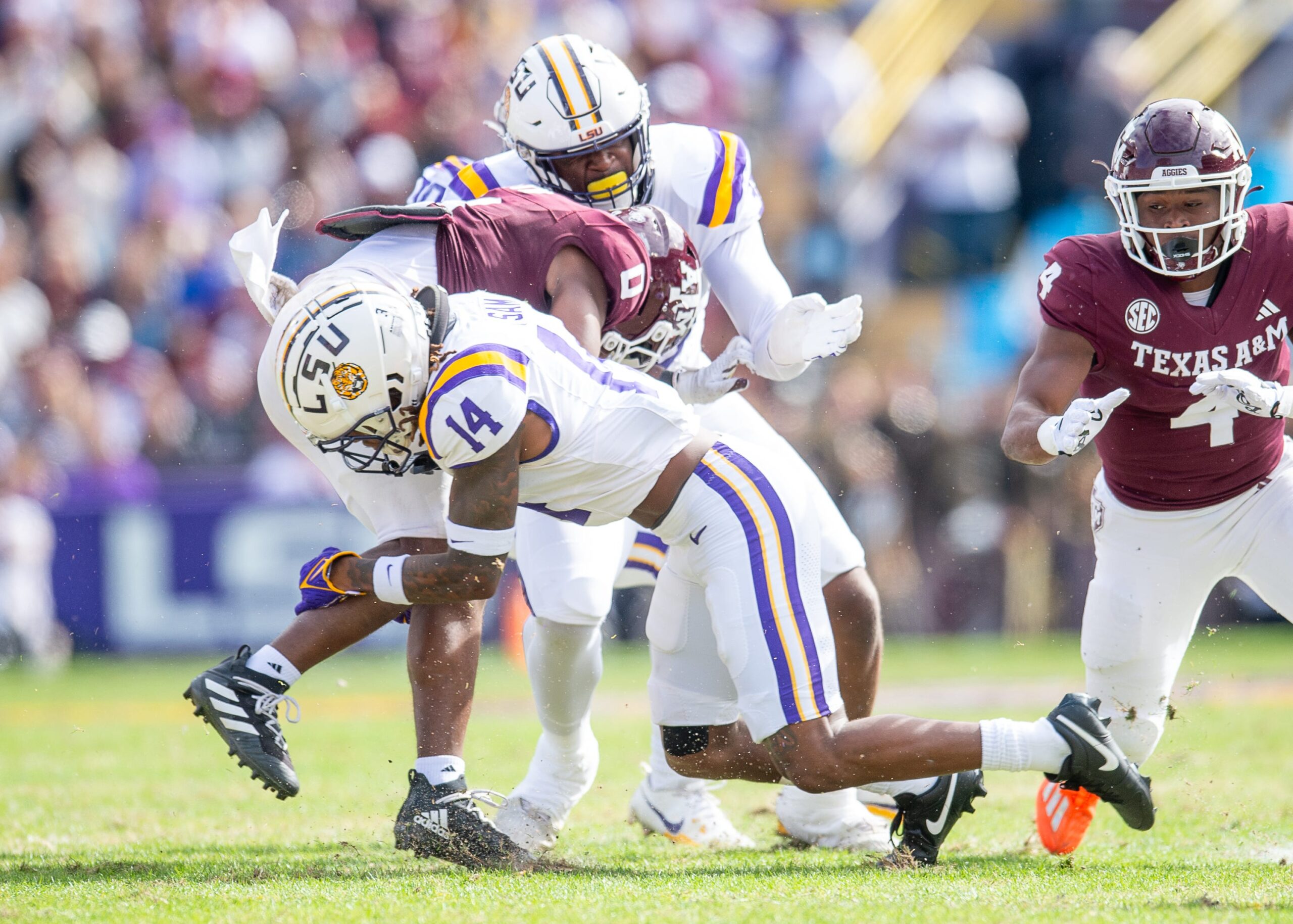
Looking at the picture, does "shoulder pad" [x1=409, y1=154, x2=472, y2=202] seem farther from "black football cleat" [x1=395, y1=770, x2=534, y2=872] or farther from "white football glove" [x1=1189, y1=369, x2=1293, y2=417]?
"white football glove" [x1=1189, y1=369, x2=1293, y2=417]

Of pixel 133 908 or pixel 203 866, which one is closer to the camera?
pixel 133 908

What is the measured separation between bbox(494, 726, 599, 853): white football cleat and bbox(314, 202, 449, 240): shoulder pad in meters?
1.60

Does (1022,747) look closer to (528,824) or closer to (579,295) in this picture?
(528,824)

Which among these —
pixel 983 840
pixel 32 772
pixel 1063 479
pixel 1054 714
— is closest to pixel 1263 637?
pixel 1063 479

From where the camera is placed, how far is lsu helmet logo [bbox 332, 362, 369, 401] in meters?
3.70

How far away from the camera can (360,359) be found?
369 centimetres

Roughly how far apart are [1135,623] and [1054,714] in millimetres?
687

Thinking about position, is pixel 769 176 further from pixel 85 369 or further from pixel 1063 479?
pixel 85 369

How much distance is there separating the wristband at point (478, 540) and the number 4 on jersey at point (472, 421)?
25 cm

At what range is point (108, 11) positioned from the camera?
11.2 metres

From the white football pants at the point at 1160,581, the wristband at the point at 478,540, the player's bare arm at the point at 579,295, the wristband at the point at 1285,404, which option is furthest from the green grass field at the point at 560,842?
the player's bare arm at the point at 579,295

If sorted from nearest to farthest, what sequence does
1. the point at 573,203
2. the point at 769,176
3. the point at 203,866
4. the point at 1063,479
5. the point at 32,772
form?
the point at 203,866, the point at 573,203, the point at 32,772, the point at 1063,479, the point at 769,176

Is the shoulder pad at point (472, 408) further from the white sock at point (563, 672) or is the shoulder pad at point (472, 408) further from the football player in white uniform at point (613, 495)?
the white sock at point (563, 672)

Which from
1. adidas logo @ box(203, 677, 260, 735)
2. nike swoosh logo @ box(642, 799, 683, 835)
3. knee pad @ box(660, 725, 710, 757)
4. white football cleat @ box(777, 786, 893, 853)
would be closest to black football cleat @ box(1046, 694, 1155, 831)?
white football cleat @ box(777, 786, 893, 853)
